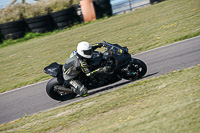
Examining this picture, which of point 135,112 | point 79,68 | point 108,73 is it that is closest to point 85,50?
point 79,68

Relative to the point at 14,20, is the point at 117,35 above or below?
below

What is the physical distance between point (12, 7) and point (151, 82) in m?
18.1

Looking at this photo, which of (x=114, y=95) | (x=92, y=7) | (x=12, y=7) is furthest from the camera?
(x=12, y=7)

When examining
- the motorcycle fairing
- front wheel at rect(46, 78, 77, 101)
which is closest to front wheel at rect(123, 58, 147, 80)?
front wheel at rect(46, 78, 77, 101)

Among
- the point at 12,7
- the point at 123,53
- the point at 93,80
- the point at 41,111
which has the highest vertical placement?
the point at 12,7

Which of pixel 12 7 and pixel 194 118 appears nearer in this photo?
pixel 194 118

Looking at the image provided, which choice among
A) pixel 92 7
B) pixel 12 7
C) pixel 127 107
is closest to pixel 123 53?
pixel 127 107

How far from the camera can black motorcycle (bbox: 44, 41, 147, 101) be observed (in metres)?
6.84

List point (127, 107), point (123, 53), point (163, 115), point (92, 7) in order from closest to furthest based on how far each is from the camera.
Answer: point (163, 115) → point (127, 107) → point (123, 53) → point (92, 7)

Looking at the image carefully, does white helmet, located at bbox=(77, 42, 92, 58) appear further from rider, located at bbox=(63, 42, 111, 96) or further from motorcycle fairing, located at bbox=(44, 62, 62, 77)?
motorcycle fairing, located at bbox=(44, 62, 62, 77)

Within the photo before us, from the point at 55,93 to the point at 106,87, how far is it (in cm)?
151

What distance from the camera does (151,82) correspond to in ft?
21.1

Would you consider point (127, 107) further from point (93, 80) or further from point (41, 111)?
point (41, 111)

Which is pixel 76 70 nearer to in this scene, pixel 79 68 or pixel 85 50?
pixel 79 68
